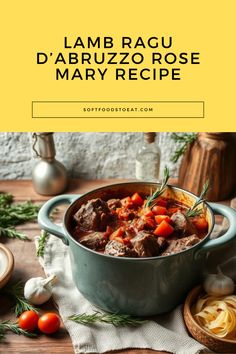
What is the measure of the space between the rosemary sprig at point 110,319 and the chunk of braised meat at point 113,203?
0.42 meters

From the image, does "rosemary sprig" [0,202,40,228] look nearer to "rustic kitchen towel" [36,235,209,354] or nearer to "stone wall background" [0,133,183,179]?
"stone wall background" [0,133,183,179]

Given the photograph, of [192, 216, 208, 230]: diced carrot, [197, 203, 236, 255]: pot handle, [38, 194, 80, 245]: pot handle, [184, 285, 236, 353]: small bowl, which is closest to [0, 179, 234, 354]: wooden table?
[184, 285, 236, 353]: small bowl

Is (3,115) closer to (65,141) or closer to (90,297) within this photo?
(65,141)

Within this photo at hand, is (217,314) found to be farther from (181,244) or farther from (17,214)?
(17,214)

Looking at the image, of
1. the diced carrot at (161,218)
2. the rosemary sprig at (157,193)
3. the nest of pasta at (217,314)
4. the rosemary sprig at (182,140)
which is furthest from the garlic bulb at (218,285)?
the rosemary sprig at (182,140)

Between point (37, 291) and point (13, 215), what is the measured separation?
0.61 m

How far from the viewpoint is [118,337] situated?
1.56 m

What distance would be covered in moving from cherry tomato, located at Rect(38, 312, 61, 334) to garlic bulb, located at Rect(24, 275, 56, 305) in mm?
114

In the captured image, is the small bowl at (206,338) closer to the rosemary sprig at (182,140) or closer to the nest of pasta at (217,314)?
the nest of pasta at (217,314)

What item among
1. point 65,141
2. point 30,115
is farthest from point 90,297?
point 65,141

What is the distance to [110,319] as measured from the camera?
160 centimetres

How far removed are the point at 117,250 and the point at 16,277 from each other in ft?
1.79

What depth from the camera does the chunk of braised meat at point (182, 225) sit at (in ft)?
5.50

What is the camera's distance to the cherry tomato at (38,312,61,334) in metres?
1.58
